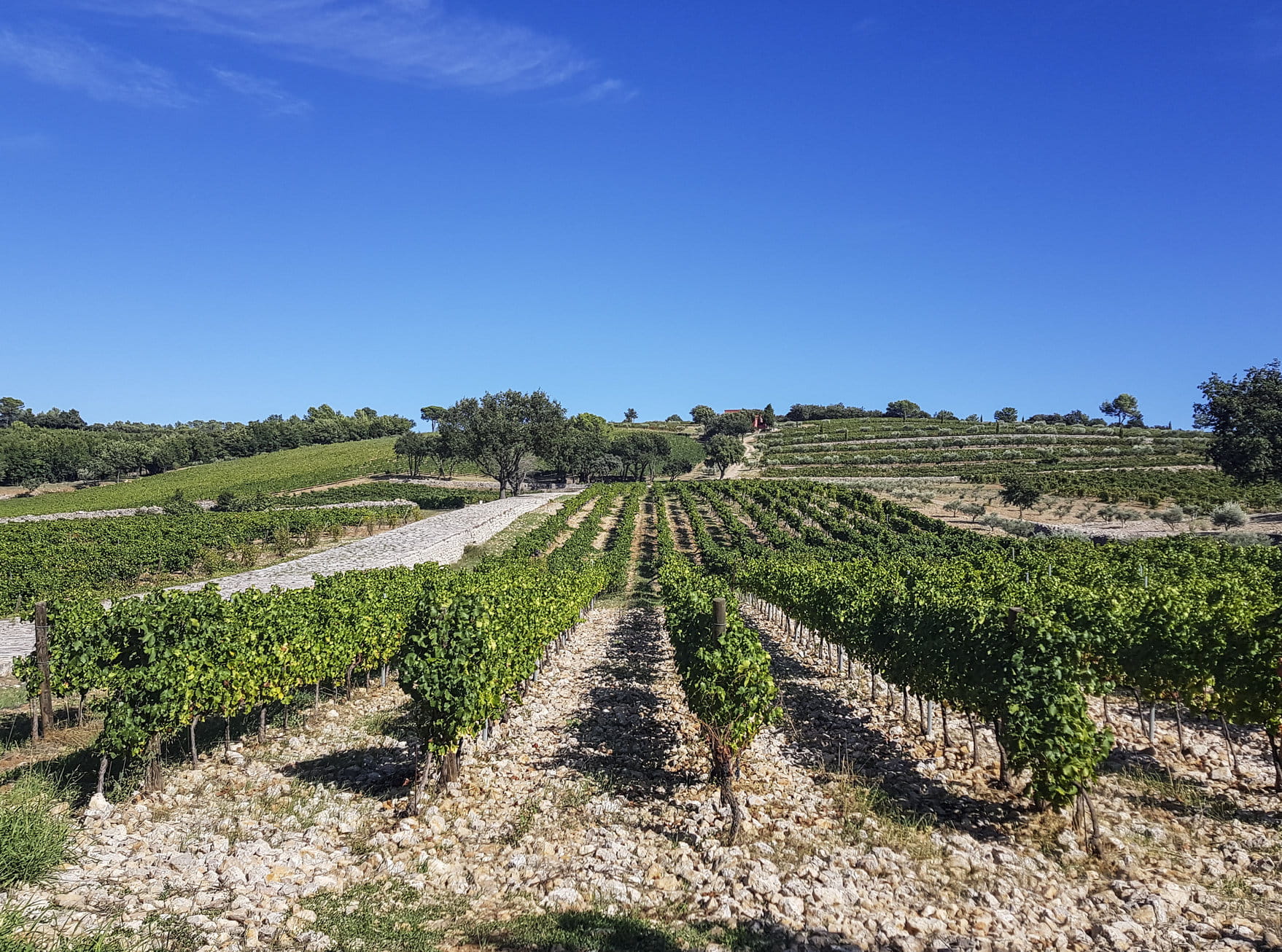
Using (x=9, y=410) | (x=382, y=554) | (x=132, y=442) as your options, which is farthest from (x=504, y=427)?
(x=9, y=410)

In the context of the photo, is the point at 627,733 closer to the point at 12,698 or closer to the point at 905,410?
the point at 12,698

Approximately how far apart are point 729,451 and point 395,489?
191 ft

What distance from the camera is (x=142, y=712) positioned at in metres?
10.7

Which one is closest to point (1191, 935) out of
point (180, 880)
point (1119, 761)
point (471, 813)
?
point (1119, 761)

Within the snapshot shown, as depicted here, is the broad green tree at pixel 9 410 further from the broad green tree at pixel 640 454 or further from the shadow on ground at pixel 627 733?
the shadow on ground at pixel 627 733

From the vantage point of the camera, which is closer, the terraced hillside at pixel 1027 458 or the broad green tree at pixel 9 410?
the terraced hillside at pixel 1027 458

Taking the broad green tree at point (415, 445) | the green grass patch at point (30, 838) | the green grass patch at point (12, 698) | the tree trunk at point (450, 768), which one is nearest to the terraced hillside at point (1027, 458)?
the broad green tree at point (415, 445)

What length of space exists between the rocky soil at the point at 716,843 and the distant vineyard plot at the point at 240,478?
7258 centimetres

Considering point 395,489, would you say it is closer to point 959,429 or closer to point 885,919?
point 885,919

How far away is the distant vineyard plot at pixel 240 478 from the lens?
73.1m

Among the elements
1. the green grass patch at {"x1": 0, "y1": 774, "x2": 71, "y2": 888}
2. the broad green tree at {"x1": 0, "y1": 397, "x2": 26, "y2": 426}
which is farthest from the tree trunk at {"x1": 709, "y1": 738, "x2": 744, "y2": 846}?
the broad green tree at {"x1": 0, "y1": 397, "x2": 26, "y2": 426}

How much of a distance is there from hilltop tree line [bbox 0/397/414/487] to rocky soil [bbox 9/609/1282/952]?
11516 centimetres

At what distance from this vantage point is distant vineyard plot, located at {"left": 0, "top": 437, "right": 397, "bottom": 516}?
7306 centimetres

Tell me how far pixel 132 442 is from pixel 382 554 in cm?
10111
